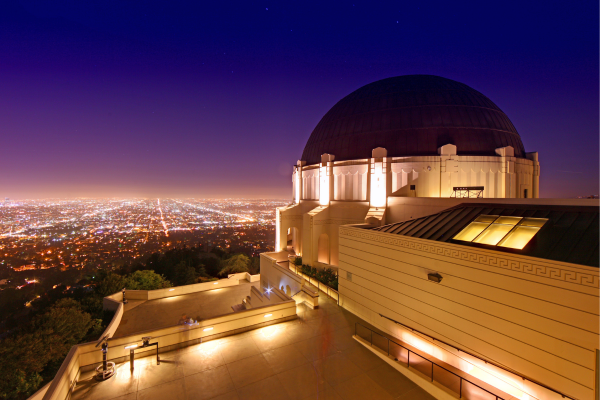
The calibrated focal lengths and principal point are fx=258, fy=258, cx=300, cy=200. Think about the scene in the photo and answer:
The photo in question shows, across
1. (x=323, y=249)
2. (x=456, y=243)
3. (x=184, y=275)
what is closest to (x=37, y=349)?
(x=184, y=275)

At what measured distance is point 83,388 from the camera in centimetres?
831

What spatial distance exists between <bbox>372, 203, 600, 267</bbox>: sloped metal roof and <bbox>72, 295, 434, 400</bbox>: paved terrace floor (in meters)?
5.22

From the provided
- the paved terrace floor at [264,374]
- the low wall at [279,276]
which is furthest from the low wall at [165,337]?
the low wall at [279,276]

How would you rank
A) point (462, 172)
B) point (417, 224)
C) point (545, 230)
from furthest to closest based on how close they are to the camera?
point (462, 172) < point (417, 224) < point (545, 230)

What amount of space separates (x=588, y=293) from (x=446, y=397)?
4568 millimetres

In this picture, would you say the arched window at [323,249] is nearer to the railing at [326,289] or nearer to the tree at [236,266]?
the railing at [326,289]

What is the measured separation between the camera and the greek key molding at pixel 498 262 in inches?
241

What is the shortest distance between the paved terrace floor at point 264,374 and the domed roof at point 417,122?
1563cm

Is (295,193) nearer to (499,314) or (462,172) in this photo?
(462,172)

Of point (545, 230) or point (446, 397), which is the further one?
point (545, 230)

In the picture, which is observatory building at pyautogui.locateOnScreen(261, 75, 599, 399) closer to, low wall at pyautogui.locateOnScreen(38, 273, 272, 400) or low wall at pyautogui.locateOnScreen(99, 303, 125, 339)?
low wall at pyautogui.locateOnScreen(38, 273, 272, 400)

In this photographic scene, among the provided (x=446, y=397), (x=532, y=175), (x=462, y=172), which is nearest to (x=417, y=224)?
(x=446, y=397)

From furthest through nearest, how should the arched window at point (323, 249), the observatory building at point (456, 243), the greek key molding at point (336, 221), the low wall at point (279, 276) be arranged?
the arched window at point (323, 249), the greek key molding at point (336, 221), the low wall at point (279, 276), the observatory building at point (456, 243)

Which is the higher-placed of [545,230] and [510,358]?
[545,230]
